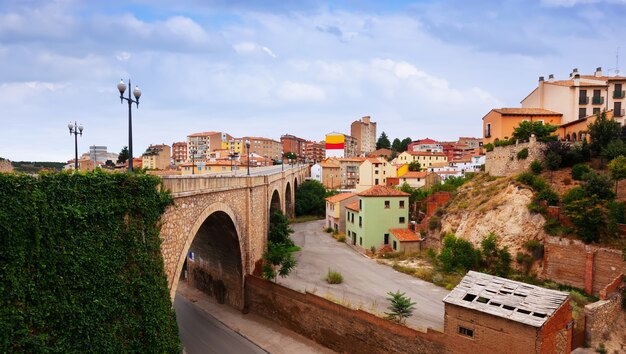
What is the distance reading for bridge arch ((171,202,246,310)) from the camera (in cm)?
1684

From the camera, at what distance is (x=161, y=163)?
78438 mm

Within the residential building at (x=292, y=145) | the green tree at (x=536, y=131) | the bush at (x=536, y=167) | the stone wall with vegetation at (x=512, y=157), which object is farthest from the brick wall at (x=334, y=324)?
the residential building at (x=292, y=145)

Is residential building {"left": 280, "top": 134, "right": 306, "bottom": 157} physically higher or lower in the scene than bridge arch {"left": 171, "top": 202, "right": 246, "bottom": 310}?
higher

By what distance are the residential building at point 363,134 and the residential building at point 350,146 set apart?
1851 mm

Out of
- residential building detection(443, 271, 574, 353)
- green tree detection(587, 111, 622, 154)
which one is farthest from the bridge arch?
green tree detection(587, 111, 622, 154)

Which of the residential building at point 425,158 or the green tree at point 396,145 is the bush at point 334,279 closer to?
the residential building at point 425,158

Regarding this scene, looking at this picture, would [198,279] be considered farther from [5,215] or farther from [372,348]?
[5,215]

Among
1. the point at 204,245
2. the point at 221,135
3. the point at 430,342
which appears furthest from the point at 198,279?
the point at 221,135

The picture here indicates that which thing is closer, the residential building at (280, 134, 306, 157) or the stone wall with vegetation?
the stone wall with vegetation

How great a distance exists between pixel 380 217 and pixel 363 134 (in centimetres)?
9995

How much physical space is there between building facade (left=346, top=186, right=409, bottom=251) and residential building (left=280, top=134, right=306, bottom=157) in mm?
85296

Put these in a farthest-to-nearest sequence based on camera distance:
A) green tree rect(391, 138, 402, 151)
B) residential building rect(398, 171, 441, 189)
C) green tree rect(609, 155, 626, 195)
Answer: green tree rect(391, 138, 402, 151), residential building rect(398, 171, 441, 189), green tree rect(609, 155, 626, 195)

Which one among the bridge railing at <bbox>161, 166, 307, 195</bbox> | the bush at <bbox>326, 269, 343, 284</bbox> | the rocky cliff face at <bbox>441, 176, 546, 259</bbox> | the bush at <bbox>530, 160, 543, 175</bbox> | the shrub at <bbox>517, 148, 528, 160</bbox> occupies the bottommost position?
the bush at <bbox>326, 269, 343, 284</bbox>

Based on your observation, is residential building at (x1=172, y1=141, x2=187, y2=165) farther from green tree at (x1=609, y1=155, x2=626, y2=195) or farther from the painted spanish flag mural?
green tree at (x1=609, y1=155, x2=626, y2=195)
